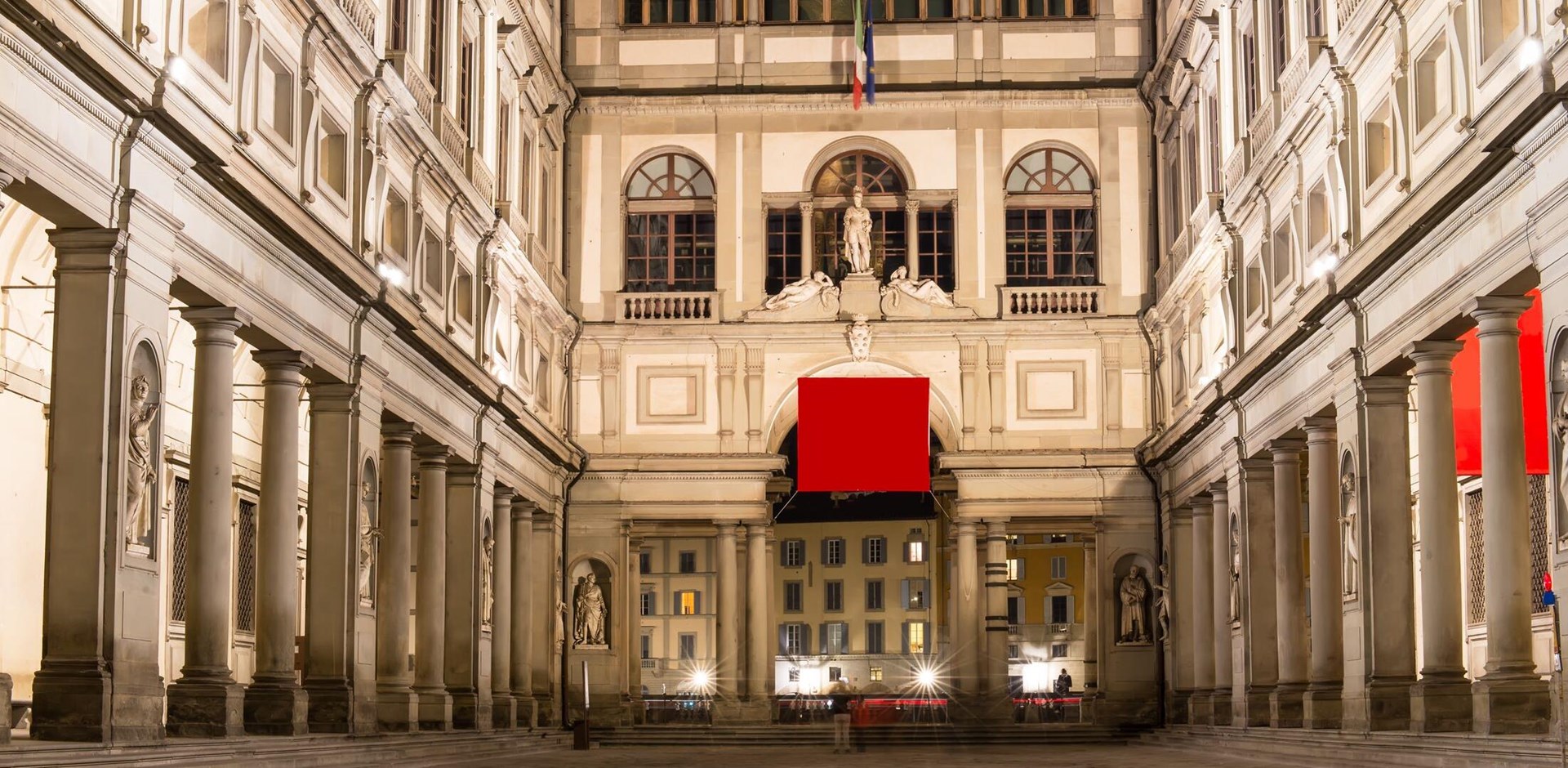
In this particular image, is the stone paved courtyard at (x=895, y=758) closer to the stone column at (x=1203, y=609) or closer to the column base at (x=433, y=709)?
the stone column at (x=1203, y=609)

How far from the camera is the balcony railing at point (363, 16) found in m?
30.0

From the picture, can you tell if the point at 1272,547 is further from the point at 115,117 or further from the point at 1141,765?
the point at 115,117

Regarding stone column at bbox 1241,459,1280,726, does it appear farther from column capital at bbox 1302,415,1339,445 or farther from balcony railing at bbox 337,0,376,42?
balcony railing at bbox 337,0,376,42

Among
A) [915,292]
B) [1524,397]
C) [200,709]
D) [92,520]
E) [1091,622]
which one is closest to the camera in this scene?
[92,520]

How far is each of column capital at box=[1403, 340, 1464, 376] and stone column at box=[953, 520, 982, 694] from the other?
20.8 metres

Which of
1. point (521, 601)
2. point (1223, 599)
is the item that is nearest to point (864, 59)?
point (521, 601)

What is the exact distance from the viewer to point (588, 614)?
48312 mm

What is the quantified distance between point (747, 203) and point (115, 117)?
94.5 feet

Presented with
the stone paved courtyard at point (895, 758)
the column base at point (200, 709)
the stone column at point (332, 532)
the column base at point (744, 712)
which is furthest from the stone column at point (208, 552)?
the column base at point (744, 712)

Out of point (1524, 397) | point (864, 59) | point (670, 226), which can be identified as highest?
point (864, 59)

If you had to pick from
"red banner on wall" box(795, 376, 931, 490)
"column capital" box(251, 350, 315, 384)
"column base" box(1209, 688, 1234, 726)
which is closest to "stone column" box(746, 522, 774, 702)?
"red banner on wall" box(795, 376, 931, 490)

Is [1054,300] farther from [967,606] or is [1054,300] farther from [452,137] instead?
[452,137]

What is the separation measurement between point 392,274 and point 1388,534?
15.3 metres

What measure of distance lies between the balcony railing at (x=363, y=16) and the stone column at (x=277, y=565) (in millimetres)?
5467
